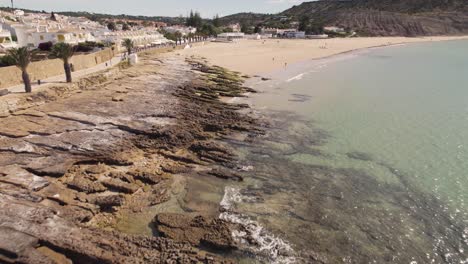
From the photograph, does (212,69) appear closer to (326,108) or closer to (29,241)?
(326,108)

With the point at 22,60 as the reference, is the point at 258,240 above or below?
below

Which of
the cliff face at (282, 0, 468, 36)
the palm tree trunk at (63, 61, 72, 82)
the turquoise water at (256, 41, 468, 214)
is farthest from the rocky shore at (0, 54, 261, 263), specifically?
the cliff face at (282, 0, 468, 36)

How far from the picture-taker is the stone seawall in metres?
28.0

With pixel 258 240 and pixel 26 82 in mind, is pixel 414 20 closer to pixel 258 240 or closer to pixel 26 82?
pixel 26 82

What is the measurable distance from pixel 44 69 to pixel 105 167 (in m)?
20.7

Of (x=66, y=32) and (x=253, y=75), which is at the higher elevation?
(x=66, y=32)

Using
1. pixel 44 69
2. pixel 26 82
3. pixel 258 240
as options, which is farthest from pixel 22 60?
pixel 258 240

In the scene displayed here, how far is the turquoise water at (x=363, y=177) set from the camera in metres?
12.9

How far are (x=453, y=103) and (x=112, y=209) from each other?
35.5 m

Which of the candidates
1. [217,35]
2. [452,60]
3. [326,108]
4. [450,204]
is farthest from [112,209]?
[217,35]

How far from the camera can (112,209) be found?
563 inches

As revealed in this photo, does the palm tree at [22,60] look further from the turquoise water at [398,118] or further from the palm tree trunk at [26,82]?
the turquoise water at [398,118]

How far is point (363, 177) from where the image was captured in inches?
→ 715

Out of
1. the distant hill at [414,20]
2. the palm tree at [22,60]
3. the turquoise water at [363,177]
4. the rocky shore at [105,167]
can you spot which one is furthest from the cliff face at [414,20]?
the palm tree at [22,60]
